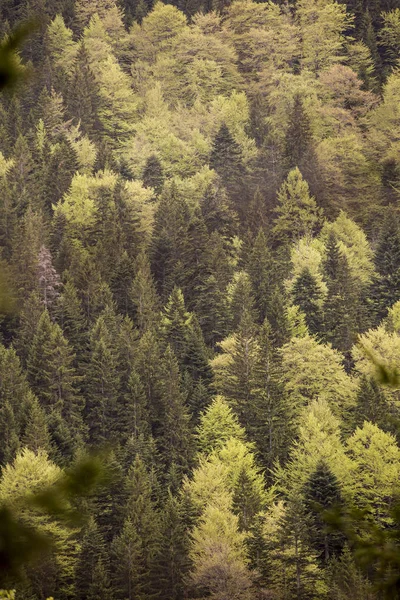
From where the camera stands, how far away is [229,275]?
249 ft

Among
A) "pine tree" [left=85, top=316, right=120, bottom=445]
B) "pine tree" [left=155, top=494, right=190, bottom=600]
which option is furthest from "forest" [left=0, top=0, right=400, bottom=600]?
"pine tree" [left=85, top=316, right=120, bottom=445]

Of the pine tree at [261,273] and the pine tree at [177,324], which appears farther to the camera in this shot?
the pine tree at [261,273]

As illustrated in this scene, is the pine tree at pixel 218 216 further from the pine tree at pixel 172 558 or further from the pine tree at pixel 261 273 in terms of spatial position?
the pine tree at pixel 172 558

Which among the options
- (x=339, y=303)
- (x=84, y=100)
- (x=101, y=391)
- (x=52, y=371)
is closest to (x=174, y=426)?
(x=101, y=391)

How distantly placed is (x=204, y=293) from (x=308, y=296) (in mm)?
8752

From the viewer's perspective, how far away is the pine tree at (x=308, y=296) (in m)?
70.1

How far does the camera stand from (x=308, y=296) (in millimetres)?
70625

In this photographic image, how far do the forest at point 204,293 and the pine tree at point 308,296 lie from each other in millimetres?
191

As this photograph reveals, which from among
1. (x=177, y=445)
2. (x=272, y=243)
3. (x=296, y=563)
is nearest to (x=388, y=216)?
(x=272, y=243)

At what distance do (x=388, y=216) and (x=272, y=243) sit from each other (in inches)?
450

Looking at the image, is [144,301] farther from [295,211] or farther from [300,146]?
[300,146]

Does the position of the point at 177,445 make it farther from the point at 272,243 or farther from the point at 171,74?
the point at 171,74

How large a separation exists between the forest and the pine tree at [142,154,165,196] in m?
0.32

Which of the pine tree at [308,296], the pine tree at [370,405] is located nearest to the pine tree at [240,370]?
the pine tree at [308,296]
